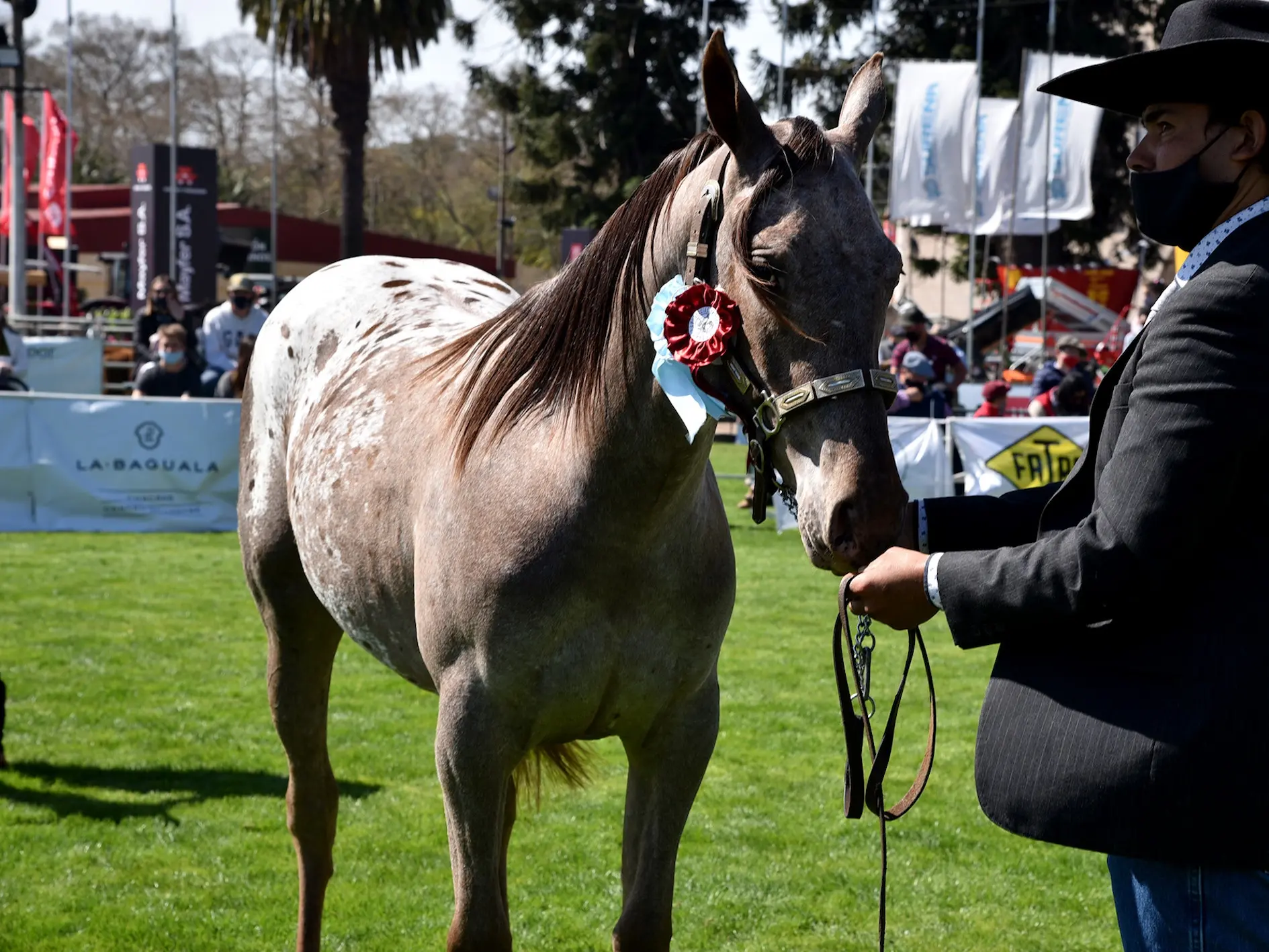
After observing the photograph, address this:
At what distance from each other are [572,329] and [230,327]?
1217cm

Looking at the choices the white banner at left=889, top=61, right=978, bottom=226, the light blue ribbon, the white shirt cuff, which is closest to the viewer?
the white shirt cuff

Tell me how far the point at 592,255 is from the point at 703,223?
443 mm

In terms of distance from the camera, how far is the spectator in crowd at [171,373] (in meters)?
13.2

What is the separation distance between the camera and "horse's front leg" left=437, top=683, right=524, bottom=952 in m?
2.78

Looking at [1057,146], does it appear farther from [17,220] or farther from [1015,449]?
[17,220]

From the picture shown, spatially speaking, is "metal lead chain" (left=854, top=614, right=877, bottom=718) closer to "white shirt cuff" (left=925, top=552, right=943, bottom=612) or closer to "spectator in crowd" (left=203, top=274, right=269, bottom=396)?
"white shirt cuff" (left=925, top=552, right=943, bottom=612)

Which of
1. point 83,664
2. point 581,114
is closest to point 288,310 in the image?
point 83,664

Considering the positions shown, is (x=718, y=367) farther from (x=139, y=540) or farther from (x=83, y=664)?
(x=139, y=540)

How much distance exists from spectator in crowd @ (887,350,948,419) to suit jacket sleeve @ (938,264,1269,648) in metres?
10.3

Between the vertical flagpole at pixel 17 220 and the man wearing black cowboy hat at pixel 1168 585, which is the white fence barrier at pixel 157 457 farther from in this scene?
the man wearing black cowboy hat at pixel 1168 585

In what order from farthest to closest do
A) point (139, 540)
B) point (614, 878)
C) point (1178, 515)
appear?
point (139, 540) → point (614, 878) → point (1178, 515)

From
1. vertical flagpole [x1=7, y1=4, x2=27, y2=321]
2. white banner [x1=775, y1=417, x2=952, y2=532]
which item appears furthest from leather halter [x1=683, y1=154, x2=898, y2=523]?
vertical flagpole [x1=7, y1=4, x2=27, y2=321]

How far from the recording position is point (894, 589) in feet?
6.73

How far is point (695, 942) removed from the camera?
418 centimetres
